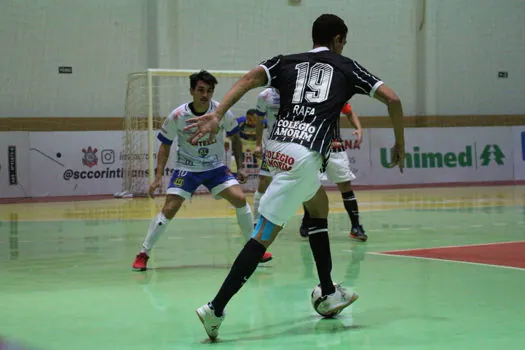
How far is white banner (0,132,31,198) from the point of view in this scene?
23.2m

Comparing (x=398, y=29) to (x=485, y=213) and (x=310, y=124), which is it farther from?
(x=310, y=124)

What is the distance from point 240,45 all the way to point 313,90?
21.4 metres

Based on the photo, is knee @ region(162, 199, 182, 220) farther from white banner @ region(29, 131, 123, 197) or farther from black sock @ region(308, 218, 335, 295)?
white banner @ region(29, 131, 123, 197)

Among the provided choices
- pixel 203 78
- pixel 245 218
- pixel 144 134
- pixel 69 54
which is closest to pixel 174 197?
pixel 245 218

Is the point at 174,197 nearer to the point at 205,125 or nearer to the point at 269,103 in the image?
the point at 269,103

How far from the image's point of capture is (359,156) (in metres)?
26.0

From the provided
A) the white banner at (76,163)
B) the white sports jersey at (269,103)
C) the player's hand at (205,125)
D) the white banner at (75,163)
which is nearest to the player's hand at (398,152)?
the player's hand at (205,125)

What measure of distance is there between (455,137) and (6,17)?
538 inches

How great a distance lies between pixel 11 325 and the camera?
620 centimetres

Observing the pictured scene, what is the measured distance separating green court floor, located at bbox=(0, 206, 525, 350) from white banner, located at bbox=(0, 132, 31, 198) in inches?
434

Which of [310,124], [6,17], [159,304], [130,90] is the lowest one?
Result: [159,304]

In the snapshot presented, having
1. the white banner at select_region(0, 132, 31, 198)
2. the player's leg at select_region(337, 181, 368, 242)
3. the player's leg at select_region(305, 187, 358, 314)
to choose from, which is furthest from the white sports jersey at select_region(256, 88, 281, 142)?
the white banner at select_region(0, 132, 31, 198)

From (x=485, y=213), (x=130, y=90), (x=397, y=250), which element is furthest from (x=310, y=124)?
(x=130, y=90)

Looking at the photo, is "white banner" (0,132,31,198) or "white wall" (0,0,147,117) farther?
"white wall" (0,0,147,117)
